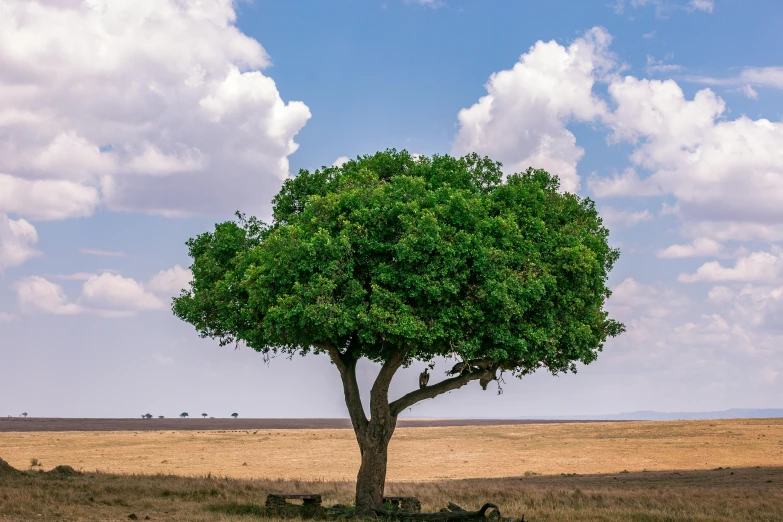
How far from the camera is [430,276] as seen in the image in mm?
28531

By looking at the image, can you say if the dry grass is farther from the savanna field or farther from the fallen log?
the fallen log

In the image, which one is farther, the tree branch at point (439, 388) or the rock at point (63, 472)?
the rock at point (63, 472)

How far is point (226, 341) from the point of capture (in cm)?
3569

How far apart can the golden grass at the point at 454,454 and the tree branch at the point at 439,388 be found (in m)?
27.8

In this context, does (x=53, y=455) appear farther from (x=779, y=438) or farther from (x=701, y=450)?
(x=779, y=438)

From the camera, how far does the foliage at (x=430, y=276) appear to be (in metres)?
28.6

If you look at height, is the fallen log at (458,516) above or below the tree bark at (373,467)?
below

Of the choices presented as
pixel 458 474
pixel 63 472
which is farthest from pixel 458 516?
pixel 458 474

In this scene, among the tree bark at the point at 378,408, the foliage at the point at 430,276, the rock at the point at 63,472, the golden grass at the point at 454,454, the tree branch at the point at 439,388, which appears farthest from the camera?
the golden grass at the point at 454,454

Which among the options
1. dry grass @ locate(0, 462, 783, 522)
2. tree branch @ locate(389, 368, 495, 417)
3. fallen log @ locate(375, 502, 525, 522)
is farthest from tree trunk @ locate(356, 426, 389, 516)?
fallen log @ locate(375, 502, 525, 522)

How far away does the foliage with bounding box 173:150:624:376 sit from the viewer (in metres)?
28.6

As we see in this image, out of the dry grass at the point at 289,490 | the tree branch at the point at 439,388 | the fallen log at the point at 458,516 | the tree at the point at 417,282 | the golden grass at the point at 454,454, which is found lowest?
the golden grass at the point at 454,454

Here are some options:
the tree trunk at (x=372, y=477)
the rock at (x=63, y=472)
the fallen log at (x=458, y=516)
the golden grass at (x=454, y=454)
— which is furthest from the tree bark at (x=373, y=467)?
the golden grass at (x=454, y=454)

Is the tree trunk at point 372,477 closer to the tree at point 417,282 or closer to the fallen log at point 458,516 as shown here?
the tree at point 417,282
